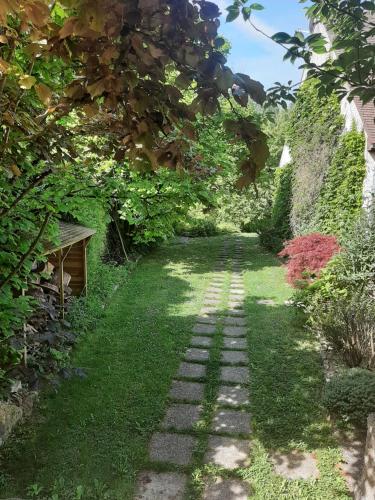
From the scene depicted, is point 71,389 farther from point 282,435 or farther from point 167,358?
point 282,435

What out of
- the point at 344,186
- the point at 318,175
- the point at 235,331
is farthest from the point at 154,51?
the point at 318,175

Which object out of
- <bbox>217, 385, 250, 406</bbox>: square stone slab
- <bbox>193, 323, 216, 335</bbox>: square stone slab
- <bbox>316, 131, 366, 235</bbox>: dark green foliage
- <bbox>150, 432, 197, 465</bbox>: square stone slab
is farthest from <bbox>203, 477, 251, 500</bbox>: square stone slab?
<bbox>316, 131, 366, 235</bbox>: dark green foliage

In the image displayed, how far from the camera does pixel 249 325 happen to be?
26.3 ft

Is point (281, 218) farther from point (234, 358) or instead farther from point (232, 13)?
point (232, 13)

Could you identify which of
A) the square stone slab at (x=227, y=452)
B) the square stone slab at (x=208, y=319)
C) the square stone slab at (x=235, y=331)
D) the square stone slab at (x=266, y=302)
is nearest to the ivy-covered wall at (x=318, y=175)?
the square stone slab at (x=266, y=302)

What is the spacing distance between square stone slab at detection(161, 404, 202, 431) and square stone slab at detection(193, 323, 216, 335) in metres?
2.60

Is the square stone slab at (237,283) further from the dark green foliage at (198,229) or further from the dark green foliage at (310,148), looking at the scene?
the dark green foliage at (198,229)

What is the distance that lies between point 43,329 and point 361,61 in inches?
218

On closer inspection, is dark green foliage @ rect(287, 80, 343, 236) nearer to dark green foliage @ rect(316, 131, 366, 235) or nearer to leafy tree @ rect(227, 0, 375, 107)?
dark green foliage @ rect(316, 131, 366, 235)

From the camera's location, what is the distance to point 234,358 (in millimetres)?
6508

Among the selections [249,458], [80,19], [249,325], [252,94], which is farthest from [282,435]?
[80,19]

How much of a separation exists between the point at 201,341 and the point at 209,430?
105 inches

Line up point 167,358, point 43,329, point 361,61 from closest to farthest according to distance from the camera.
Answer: point 361,61 < point 43,329 < point 167,358

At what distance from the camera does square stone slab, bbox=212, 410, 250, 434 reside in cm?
461
